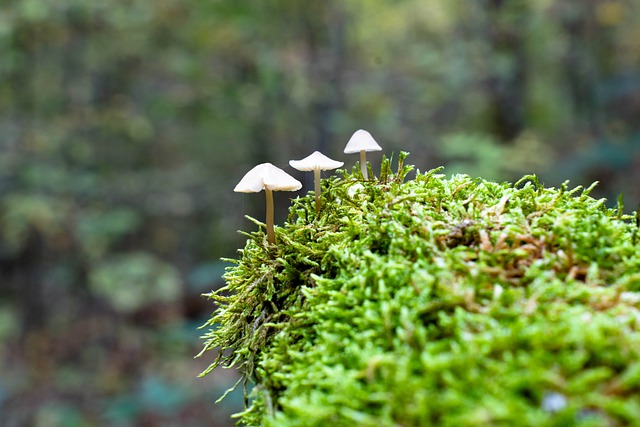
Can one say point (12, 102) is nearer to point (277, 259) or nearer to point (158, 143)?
point (158, 143)

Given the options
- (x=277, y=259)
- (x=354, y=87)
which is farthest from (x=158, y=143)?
(x=277, y=259)

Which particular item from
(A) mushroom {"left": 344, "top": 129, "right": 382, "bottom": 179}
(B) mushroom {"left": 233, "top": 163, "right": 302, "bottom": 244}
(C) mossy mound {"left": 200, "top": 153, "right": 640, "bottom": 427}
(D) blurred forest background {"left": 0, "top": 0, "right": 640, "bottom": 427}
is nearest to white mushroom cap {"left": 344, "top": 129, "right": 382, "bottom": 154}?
(A) mushroom {"left": 344, "top": 129, "right": 382, "bottom": 179}

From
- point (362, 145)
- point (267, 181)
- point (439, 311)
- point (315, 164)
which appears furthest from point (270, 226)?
point (439, 311)

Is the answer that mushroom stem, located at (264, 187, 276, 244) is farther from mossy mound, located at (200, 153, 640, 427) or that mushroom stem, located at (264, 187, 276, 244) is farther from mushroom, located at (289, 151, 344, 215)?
mushroom, located at (289, 151, 344, 215)

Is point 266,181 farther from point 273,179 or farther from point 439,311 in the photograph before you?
point 439,311

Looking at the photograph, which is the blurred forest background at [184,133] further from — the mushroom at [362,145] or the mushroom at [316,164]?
the mushroom at [316,164]

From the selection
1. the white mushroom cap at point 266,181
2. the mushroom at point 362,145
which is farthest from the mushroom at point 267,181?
the mushroom at point 362,145
